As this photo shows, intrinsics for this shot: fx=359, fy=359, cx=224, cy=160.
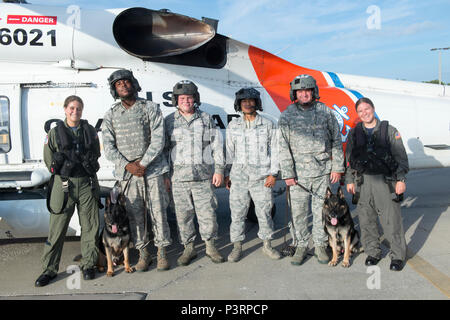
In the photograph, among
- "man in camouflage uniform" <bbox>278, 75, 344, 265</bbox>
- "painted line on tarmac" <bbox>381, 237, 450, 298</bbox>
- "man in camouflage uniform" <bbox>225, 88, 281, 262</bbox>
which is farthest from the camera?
"man in camouflage uniform" <bbox>225, 88, 281, 262</bbox>

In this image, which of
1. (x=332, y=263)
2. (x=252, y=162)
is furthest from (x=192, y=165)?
(x=332, y=263)

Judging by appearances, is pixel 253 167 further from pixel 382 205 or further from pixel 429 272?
pixel 429 272

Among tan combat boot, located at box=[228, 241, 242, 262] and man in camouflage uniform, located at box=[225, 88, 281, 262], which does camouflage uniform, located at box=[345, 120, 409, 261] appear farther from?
tan combat boot, located at box=[228, 241, 242, 262]

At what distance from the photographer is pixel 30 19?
4.61 meters

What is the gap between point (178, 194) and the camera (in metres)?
3.97

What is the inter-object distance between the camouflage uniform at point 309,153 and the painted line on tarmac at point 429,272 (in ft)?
3.25

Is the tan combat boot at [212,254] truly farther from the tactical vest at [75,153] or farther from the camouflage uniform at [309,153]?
the tactical vest at [75,153]

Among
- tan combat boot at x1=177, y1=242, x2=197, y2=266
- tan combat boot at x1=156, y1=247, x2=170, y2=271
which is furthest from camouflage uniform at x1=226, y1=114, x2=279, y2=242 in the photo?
tan combat boot at x1=156, y1=247, x2=170, y2=271

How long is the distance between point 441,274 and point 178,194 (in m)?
2.82

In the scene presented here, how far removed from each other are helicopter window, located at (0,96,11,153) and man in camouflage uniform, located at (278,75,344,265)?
11.1ft

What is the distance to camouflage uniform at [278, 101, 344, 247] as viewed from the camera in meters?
3.88
